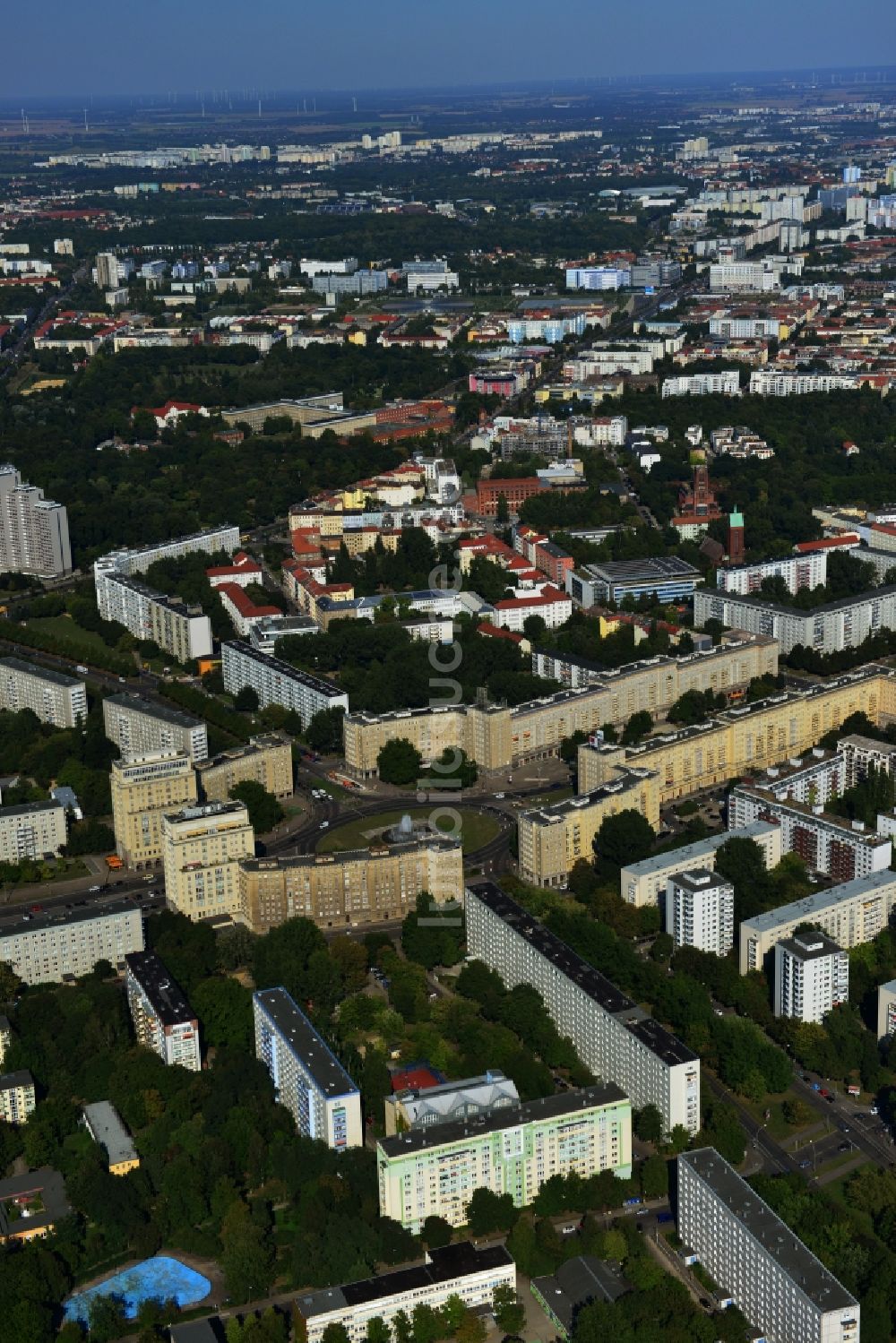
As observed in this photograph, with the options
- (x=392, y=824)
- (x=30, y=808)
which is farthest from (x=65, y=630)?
(x=392, y=824)

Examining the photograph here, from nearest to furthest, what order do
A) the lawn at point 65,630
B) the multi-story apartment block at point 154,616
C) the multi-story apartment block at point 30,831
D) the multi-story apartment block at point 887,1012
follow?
the multi-story apartment block at point 887,1012, the multi-story apartment block at point 30,831, the multi-story apartment block at point 154,616, the lawn at point 65,630

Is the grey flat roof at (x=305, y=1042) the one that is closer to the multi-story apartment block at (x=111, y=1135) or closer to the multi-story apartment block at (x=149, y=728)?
the multi-story apartment block at (x=111, y=1135)

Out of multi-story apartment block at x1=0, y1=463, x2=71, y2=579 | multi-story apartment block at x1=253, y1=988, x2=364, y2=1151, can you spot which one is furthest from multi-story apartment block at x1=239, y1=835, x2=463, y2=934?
multi-story apartment block at x1=0, y1=463, x2=71, y2=579

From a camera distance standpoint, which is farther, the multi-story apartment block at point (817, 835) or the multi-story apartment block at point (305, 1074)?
the multi-story apartment block at point (817, 835)

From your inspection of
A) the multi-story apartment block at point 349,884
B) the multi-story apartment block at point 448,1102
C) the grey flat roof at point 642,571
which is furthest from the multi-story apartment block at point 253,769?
the grey flat roof at point 642,571

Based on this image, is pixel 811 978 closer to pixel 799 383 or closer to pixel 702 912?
pixel 702 912

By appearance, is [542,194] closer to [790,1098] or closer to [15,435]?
[15,435]
